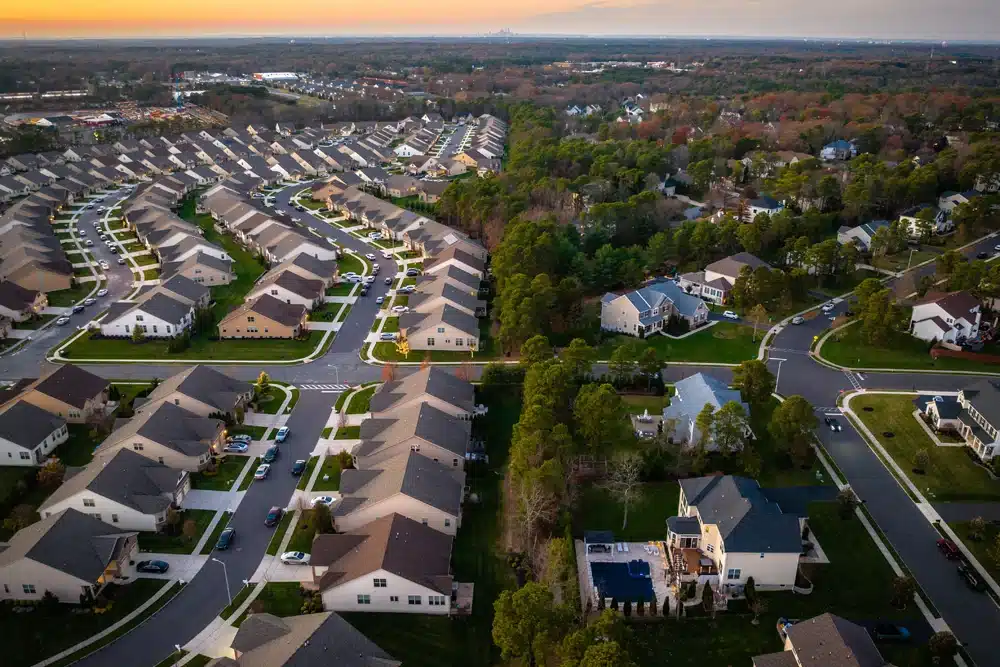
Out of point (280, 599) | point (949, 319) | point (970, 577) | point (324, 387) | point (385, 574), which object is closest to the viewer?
point (385, 574)

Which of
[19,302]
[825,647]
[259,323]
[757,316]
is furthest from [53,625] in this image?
[757,316]

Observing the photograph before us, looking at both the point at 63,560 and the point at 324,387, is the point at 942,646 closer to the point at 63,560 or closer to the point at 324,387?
the point at 63,560

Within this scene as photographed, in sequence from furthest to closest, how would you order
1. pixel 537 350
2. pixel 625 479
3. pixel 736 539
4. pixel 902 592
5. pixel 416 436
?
pixel 537 350 → pixel 416 436 → pixel 625 479 → pixel 736 539 → pixel 902 592

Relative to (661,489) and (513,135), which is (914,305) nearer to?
(661,489)

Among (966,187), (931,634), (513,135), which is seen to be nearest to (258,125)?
(513,135)

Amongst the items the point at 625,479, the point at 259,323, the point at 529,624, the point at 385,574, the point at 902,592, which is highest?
the point at 529,624

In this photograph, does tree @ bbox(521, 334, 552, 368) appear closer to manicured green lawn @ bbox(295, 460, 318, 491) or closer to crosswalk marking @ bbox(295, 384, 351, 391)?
crosswalk marking @ bbox(295, 384, 351, 391)
